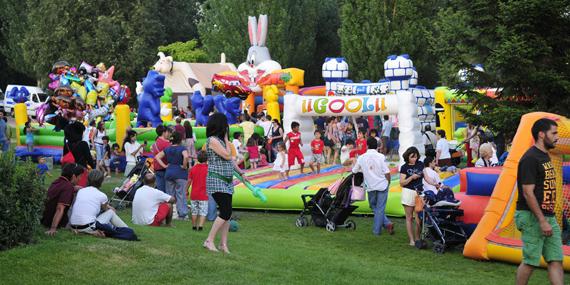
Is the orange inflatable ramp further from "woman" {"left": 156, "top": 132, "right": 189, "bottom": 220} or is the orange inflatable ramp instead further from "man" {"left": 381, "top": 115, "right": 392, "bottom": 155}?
"man" {"left": 381, "top": 115, "right": 392, "bottom": 155}

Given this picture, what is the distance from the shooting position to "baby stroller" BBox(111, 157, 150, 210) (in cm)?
1571

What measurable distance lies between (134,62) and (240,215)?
30.7m

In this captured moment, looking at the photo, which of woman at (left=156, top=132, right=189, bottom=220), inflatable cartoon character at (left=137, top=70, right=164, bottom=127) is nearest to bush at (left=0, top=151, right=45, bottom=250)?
woman at (left=156, top=132, right=189, bottom=220)

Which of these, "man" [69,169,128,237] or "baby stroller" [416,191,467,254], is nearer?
"man" [69,169,128,237]

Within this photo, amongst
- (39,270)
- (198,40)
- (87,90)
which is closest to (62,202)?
(39,270)

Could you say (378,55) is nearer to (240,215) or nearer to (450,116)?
(450,116)

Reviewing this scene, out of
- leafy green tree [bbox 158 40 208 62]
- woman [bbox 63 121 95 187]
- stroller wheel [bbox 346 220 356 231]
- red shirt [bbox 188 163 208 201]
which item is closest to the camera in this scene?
red shirt [bbox 188 163 208 201]

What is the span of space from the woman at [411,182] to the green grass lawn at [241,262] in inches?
13.8

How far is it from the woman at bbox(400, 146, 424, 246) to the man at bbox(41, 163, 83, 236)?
4.27m

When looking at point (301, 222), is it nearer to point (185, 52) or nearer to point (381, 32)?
point (381, 32)

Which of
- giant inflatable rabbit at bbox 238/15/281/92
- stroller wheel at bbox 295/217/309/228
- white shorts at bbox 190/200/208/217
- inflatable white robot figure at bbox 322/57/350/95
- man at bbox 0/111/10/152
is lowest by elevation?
stroller wheel at bbox 295/217/309/228

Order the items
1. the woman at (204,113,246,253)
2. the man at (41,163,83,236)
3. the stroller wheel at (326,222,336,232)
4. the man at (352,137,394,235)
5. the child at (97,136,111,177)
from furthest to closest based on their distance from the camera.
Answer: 1. the child at (97,136,111,177)
2. the stroller wheel at (326,222,336,232)
3. the man at (352,137,394,235)
4. the man at (41,163,83,236)
5. the woman at (204,113,246,253)

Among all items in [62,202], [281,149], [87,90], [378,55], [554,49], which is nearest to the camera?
[62,202]

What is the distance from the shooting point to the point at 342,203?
548 inches
